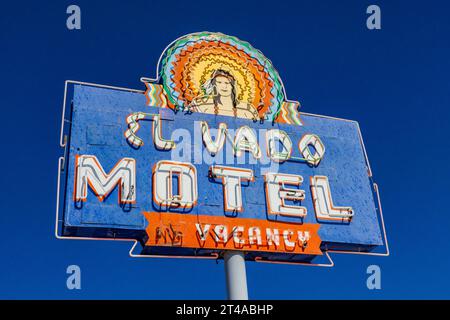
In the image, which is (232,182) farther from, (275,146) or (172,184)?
(275,146)

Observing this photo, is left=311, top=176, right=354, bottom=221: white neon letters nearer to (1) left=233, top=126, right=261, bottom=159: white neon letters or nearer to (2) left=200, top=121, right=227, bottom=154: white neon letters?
(1) left=233, top=126, right=261, bottom=159: white neon letters

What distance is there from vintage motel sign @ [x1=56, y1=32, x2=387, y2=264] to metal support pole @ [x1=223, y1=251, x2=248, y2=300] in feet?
0.71

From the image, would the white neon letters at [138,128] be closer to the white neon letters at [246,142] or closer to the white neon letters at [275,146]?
the white neon letters at [246,142]

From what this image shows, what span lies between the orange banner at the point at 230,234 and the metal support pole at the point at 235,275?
244mm

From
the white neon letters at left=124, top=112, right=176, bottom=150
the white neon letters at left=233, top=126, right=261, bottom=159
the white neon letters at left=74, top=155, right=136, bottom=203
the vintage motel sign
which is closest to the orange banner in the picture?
the vintage motel sign

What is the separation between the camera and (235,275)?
1363 centimetres

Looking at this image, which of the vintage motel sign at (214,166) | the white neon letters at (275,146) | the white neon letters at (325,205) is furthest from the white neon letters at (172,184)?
the white neon letters at (325,205)

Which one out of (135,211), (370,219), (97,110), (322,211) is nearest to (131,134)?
(97,110)

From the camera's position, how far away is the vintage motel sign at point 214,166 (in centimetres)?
1334

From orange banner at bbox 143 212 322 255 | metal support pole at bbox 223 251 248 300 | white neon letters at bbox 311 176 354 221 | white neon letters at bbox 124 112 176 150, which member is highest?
white neon letters at bbox 124 112 176 150

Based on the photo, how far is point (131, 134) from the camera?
14227mm

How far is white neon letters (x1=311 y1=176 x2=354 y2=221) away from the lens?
15.2m

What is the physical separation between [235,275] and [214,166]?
2712 mm
